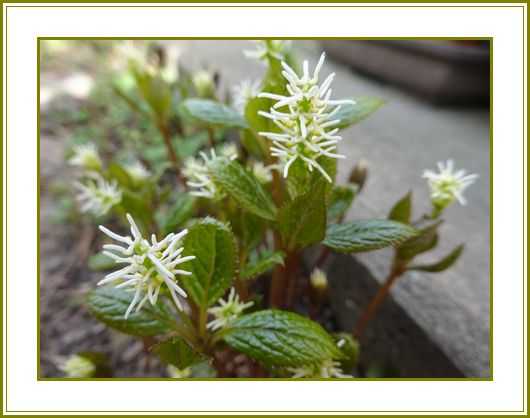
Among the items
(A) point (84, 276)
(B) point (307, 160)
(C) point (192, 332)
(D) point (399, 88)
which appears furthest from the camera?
(D) point (399, 88)

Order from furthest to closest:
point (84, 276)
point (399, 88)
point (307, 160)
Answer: point (399, 88) → point (84, 276) → point (307, 160)

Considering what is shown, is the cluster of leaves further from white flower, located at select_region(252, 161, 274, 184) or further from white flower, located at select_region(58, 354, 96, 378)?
white flower, located at select_region(58, 354, 96, 378)

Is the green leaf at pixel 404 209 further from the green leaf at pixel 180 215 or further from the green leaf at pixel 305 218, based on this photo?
the green leaf at pixel 180 215

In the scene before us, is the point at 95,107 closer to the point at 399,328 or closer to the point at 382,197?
the point at 382,197

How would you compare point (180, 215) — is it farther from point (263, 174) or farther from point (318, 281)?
point (318, 281)

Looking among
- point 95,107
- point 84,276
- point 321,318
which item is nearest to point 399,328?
point 321,318

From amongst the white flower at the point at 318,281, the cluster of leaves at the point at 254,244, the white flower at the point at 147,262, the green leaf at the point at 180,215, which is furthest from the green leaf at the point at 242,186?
the white flower at the point at 318,281

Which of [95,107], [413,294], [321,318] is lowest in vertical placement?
[321,318]

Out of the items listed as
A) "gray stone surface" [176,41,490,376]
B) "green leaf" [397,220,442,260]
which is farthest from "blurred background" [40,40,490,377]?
"green leaf" [397,220,442,260]
